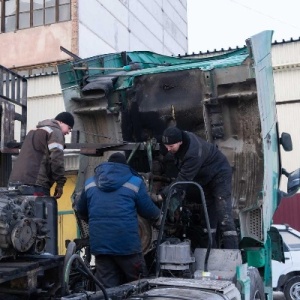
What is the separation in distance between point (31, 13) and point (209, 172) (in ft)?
52.5

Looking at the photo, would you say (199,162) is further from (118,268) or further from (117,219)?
(118,268)

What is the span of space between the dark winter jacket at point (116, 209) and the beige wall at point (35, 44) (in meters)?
15.2

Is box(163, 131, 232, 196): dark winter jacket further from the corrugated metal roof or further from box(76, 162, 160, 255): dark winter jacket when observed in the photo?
the corrugated metal roof

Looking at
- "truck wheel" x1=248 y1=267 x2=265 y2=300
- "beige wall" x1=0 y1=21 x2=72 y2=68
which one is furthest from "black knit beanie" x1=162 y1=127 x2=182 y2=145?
"beige wall" x1=0 y1=21 x2=72 y2=68

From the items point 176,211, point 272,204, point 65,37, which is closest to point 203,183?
point 176,211

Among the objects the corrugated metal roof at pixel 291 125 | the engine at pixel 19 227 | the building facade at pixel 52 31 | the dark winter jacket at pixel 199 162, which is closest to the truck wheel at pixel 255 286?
the dark winter jacket at pixel 199 162

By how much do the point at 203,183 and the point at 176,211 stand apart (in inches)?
15.0

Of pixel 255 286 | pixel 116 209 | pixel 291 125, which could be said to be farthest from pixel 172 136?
pixel 291 125

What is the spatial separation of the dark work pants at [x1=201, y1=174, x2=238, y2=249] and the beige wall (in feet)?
47.9

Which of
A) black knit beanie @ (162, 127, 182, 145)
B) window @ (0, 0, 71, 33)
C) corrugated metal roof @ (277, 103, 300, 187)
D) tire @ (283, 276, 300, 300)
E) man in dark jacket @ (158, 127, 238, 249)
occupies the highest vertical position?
window @ (0, 0, 71, 33)

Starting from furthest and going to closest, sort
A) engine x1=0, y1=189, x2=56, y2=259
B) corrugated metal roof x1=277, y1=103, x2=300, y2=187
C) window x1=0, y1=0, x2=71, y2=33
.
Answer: window x1=0, y1=0, x2=71, y2=33 < corrugated metal roof x1=277, y1=103, x2=300, y2=187 < engine x1=0, y1=189, x2=56, y2=259

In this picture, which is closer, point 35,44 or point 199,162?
point 199,162

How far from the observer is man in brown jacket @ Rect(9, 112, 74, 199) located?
164 inches

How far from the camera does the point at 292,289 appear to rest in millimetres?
8562
